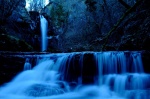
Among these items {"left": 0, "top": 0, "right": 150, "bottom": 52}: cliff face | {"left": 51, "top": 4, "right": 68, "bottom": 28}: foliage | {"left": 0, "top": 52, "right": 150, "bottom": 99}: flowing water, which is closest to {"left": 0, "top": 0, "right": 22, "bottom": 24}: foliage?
{"left": 0, "top": 0, "right": 150, "bottom": 52}: cliff face

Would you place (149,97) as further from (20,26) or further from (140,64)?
(20,26)

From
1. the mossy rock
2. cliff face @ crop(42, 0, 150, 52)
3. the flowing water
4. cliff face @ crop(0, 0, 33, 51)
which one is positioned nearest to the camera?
the flowing water

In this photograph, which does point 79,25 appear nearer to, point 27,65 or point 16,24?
point 16,24

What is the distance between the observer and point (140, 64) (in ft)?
24.7

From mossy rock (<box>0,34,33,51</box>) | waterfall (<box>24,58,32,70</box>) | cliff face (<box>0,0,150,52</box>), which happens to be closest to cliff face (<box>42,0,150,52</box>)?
cliff face (<box>0,0,150,52</box>)

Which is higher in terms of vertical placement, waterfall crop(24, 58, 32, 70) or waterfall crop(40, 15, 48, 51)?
waterfall crop(40, 15, 48, 51)

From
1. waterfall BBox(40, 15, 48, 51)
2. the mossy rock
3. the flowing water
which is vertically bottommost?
the flowing water

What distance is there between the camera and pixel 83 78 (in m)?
8.02

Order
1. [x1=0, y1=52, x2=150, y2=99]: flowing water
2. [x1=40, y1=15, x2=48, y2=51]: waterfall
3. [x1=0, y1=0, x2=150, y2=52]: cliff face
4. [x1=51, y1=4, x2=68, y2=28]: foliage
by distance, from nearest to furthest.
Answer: [x1=0, y1=52, x2=150, y2=99]: flowing water, [x1=0, y1=0, x2=150, y2=52]: cliff face, [x1=40, y1=15, x2=48, y2=51]: waterfall, [x1=51, y1=4, x2=68, y2=28]: foliage

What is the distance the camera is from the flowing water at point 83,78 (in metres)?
6.61

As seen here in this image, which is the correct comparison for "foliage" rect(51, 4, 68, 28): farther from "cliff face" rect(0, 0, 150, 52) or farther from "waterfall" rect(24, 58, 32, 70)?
"waterfall" rect(24, 58, 32, 70)

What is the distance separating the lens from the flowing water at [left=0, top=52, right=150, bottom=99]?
661cm

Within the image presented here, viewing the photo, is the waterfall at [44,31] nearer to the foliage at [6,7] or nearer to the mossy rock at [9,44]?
the foliage at [6,7]

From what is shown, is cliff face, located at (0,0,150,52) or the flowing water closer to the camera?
the flowing water
